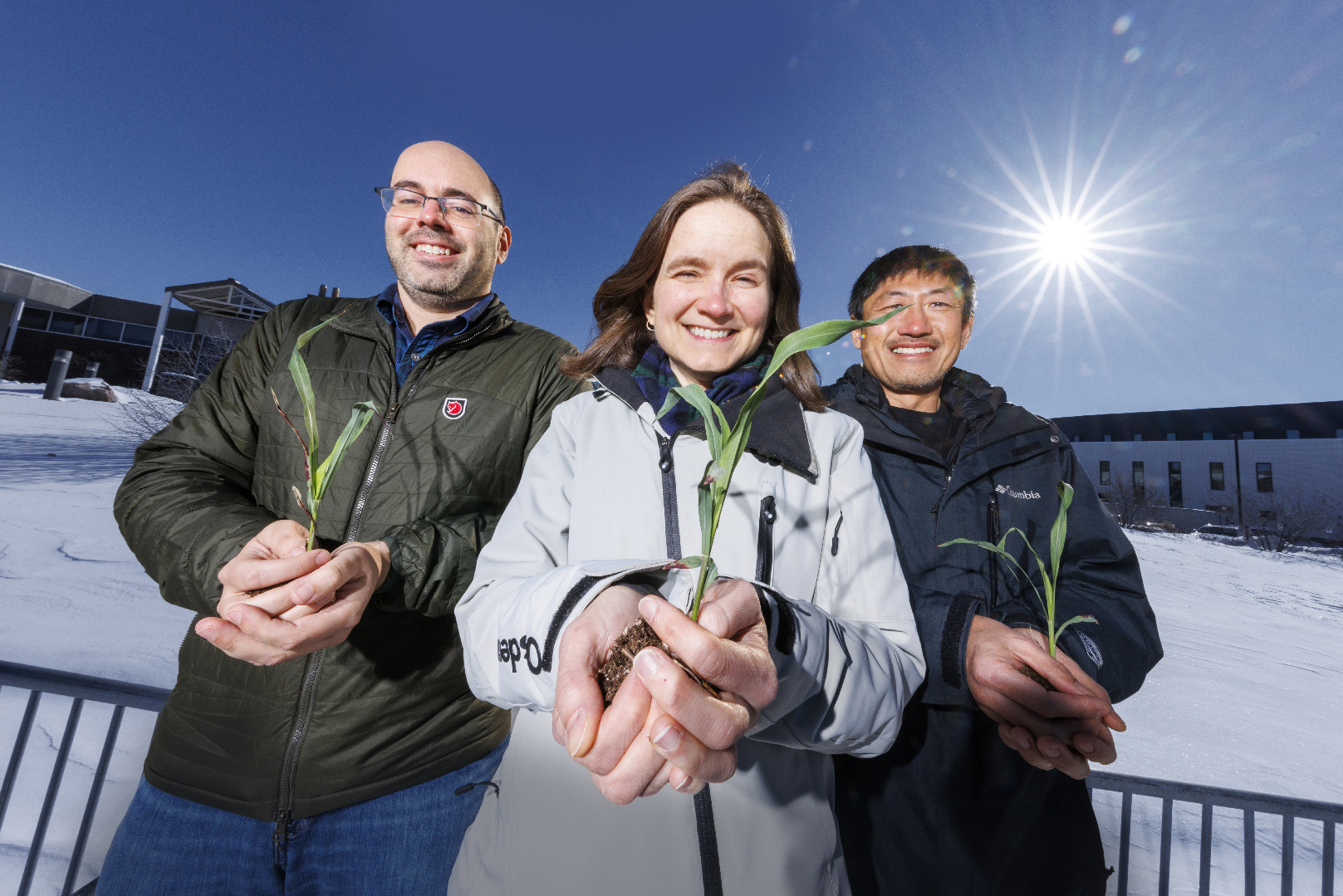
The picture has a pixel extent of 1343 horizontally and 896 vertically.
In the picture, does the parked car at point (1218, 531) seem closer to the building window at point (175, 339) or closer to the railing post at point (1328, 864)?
the railing post at point (1328, 864)

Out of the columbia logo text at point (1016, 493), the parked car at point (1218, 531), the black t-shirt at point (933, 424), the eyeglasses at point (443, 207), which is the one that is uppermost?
the parked car at point (1218, 531)

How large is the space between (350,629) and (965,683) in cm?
124

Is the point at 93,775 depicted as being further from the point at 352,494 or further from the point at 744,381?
the point at 744,381

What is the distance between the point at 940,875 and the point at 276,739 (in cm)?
149

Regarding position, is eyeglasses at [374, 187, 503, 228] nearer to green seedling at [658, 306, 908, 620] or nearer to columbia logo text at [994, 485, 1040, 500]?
green seedling at [658, 306, 908, 620]

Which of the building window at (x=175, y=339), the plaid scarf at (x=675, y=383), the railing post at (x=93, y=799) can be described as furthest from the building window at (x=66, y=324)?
the plaid scarf at (x=675, y=383)

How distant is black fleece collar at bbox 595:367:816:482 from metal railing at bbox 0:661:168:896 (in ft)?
6.89

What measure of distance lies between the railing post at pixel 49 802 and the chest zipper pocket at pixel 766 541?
2792 mm

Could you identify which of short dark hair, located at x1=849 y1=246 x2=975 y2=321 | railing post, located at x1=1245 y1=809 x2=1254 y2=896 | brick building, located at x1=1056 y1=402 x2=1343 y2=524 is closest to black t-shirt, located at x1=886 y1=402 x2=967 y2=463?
short dark hair, located at x1=849 y1=246 x2=975 y2=321

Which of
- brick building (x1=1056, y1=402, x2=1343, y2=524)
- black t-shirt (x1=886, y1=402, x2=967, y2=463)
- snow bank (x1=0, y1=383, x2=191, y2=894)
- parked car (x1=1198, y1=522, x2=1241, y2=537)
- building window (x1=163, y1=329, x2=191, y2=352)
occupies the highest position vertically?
brick building (x1=1056, y1=402, x2=1343, y2=524)

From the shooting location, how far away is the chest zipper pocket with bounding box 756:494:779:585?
88cm

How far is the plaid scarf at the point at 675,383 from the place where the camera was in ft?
3.39

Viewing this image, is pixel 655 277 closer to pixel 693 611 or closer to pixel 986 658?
pixel 693 611

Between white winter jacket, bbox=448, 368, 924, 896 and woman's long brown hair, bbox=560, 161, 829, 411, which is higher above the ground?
woman's long brown hair, bbox=560, 161, 829, 411
